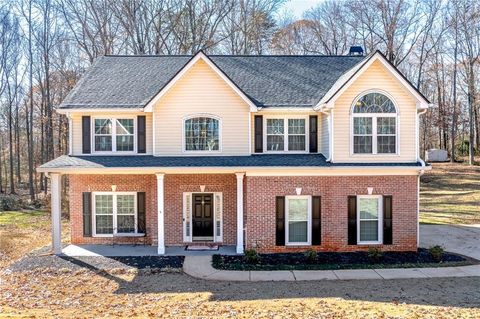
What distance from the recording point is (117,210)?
53.7ft

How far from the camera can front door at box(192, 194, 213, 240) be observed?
1633cm

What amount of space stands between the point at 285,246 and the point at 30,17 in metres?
30.7

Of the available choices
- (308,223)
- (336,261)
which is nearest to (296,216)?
(308,223)

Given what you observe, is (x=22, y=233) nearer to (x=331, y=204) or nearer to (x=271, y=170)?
(x=271, y=170)

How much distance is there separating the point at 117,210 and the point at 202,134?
14.6ft

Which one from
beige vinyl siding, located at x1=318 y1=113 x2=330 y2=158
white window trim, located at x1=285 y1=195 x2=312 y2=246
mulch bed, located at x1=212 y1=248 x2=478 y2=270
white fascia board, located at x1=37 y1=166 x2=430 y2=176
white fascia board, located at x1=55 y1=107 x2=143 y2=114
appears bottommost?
mulch bed, located at x1=212 y1=248 x2=478 y2=270

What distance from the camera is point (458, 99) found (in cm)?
4775

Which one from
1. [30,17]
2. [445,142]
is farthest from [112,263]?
[445,142]

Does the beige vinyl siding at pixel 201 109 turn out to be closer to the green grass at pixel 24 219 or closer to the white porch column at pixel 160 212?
the white porch column at pixel 160 212

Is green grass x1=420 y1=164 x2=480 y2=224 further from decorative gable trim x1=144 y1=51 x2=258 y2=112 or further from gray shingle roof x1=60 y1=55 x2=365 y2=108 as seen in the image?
decorative gable trim x1=144 y1=51 x2=258 y2=112

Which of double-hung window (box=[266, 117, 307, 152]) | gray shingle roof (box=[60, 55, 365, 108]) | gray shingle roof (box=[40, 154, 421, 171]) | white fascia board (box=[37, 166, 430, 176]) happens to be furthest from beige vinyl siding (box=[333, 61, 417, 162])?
double-hung window (box=[266, 117, 307, 152])

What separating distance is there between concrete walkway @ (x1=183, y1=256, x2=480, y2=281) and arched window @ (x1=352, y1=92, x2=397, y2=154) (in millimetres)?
4510

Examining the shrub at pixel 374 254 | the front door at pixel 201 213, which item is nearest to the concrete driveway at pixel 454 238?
the shrub at pixel 374 254

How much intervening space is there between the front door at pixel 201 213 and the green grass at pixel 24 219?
36.4 ft
